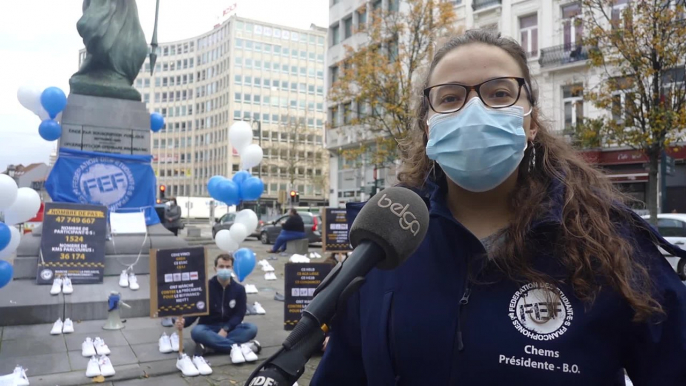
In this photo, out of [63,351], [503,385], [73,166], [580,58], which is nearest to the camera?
[503,385]

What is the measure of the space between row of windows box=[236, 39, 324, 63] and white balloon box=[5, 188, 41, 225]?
84177 millimetres

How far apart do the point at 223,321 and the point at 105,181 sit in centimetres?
548

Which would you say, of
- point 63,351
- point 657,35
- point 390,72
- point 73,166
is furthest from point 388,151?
point 63,351

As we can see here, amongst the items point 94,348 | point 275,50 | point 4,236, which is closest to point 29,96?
point 4,236

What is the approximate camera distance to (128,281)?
9125 millimetres

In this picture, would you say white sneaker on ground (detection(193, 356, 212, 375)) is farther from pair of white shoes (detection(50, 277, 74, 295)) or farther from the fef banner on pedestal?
the fef banner on pedestal

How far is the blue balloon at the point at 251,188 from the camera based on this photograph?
9234 millimetres

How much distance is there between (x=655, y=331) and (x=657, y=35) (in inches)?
542

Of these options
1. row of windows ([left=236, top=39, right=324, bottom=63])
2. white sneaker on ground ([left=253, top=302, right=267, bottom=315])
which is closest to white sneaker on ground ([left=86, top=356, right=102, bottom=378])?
white sneaker on ground ([left=253, top=302, right=267, bottom=315])

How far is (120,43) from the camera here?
464 inches

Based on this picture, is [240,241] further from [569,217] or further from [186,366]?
[569,217]

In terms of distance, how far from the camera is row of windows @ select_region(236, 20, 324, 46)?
292 feet

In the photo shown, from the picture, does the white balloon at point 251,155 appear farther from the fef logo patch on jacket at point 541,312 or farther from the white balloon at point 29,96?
the fef logo patch on jacket at point 541,312

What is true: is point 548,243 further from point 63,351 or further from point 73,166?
point 73,166
